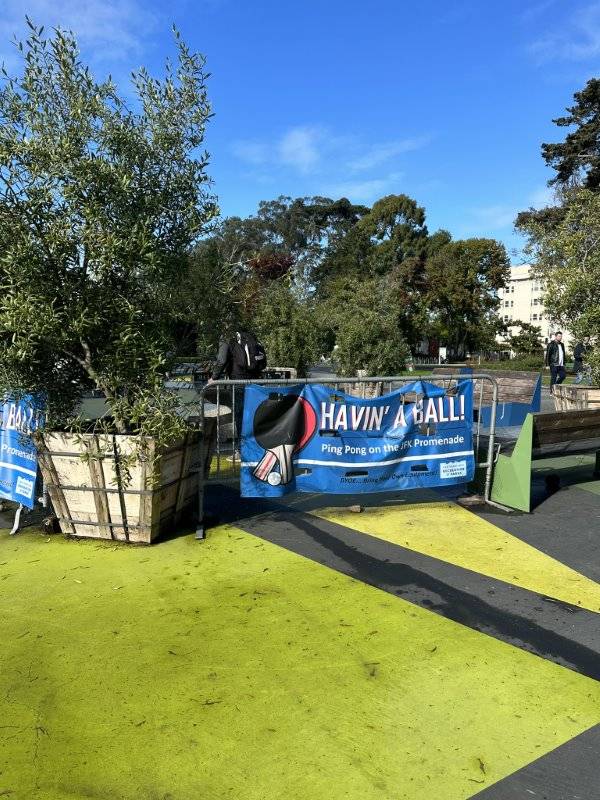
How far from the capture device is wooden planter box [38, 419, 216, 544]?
15.9 ft

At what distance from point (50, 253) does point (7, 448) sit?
7.65 feet

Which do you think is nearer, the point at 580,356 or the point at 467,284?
the point at 580,356

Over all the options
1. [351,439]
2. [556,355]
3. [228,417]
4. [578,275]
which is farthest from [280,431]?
[556,355]

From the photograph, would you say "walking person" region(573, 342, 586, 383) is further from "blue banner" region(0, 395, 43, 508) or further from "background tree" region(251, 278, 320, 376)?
"blue banner" region(0, 395, 43, 508)

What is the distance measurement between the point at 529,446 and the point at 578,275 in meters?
4.19

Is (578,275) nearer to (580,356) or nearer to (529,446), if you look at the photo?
(529,446)

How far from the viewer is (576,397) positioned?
9.39 m

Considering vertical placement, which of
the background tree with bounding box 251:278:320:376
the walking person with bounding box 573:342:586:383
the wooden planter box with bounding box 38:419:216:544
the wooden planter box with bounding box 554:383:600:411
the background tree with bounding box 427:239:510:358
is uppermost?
the background tree with bounding box 427:239:510:358

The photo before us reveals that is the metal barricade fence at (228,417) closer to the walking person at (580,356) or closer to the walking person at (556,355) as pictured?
the walking person at (580,356)

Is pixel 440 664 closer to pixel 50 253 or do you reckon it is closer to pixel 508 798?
pixel 508 798

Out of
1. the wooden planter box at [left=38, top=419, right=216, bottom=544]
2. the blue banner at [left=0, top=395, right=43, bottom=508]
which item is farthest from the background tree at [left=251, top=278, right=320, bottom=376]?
the wooden planter box at [left=38, top=419, right=216, bottom=544]

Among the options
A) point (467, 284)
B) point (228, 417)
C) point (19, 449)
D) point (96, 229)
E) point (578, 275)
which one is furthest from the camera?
point (467, 284)

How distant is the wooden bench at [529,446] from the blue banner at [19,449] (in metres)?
4.81

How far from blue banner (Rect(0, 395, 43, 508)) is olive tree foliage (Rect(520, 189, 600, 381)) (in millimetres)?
7825
